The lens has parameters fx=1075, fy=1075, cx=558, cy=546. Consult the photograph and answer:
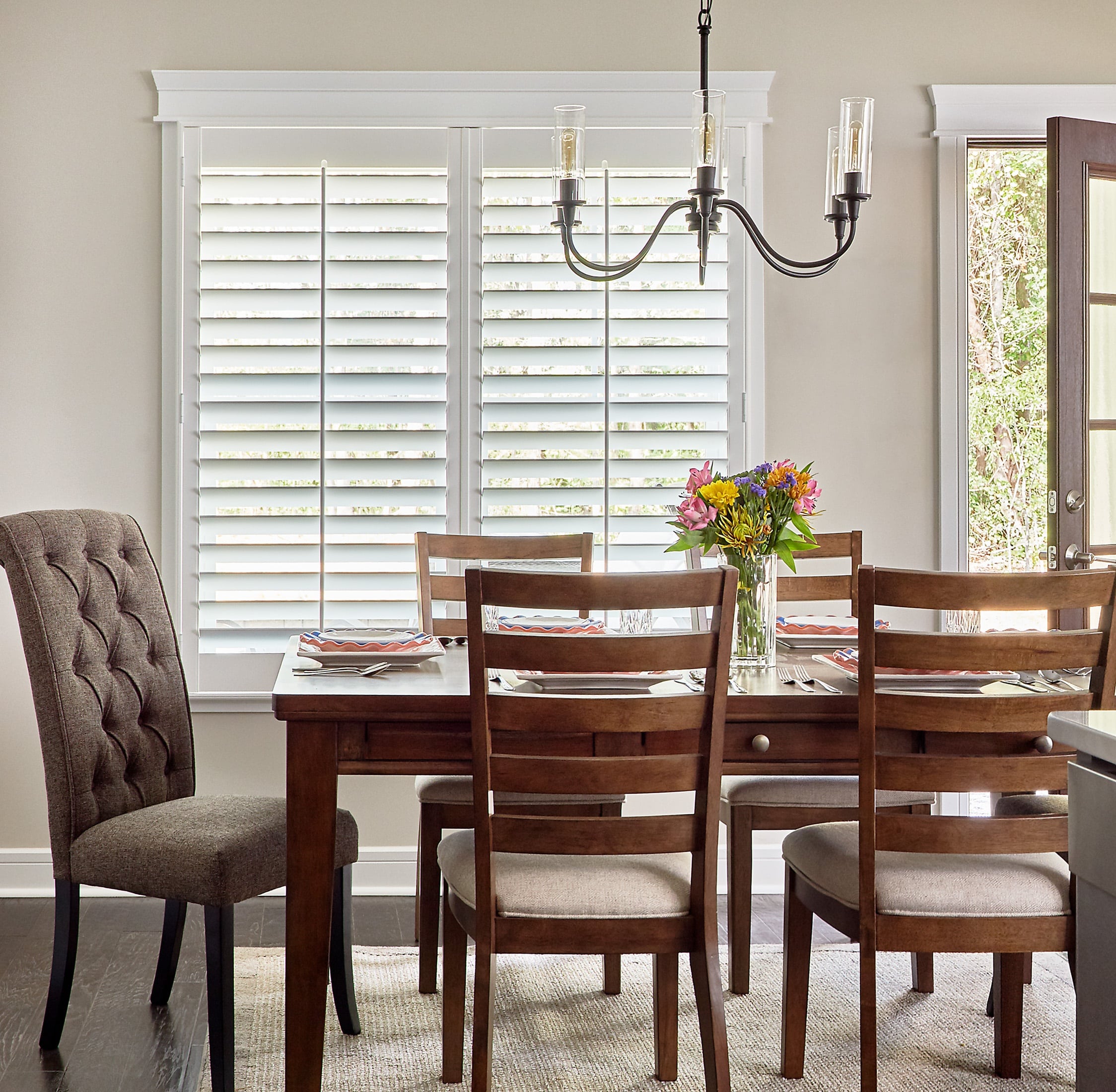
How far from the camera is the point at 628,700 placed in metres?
1.65

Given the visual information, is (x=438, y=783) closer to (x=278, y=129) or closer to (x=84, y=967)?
(x=84, y=967)

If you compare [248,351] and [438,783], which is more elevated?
[248,351]

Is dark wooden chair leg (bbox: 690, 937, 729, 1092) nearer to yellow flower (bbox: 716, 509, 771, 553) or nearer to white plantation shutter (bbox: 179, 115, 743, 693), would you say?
yellow flower (bbox: 716, 509, 771, 553)

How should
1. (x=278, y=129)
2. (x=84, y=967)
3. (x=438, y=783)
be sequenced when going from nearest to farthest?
(x=438, y=783) → (x=84, y=967) → (x=278, y=129)

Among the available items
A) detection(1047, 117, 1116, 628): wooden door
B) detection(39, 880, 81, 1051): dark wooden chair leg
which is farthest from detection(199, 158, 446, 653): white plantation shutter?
detection(1047, 117, 1116, 628): wooden door

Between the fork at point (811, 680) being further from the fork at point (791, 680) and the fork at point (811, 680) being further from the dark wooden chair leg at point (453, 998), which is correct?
the dark wooden chair leg at point (453, 998)

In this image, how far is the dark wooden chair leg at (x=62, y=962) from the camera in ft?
6.98

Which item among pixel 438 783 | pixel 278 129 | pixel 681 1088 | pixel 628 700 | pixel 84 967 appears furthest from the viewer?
pixel 278 129

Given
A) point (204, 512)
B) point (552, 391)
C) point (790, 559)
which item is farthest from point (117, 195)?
point (790, 559)

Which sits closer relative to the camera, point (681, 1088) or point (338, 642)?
point (681, 1088)

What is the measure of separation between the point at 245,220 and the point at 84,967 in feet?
6.84

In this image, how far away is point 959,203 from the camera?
3320 millimetres

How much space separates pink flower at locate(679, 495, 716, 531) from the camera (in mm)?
2123

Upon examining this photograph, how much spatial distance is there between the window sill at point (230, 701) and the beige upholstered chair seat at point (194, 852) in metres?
1.02
